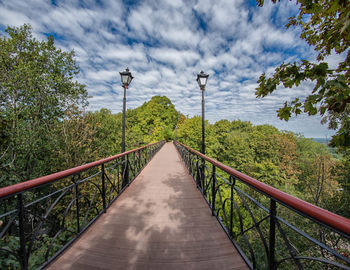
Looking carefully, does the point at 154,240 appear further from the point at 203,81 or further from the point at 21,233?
the point at 203,81

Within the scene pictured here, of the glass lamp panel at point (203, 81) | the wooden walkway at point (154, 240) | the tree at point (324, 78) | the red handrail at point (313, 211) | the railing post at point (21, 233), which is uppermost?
the glass lamp panel at point (203, 81)

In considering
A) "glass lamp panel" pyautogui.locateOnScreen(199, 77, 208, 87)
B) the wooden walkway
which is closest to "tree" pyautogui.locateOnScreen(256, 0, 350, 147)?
the wooden walkway

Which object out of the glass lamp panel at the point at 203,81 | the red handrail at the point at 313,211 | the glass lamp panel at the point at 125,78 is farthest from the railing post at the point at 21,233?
the glass lamp panel at the point at 203,81

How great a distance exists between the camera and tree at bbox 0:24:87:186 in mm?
6426

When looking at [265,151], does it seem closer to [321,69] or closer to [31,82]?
[321,69]

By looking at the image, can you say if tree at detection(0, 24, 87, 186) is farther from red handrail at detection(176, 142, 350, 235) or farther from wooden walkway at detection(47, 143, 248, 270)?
red handrail at detection(176, 142, 350, 235)

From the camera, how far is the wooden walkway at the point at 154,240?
1747mm

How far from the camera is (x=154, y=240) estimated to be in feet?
7.03

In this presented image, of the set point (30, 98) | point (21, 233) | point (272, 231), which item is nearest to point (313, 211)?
point (272, 231)

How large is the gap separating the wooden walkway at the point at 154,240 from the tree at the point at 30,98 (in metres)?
5.51

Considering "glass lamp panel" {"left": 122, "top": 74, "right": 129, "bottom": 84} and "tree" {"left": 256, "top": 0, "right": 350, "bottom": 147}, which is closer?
"tree" {"left": 256, "top": 0, "right": 350, "bottom": 147}

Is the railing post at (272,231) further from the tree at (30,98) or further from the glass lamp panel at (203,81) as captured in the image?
the tree at (30,98)

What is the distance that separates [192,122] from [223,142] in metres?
5.05

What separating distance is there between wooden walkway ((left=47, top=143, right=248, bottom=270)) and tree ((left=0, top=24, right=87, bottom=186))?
551 centimetres
